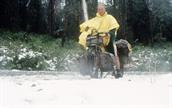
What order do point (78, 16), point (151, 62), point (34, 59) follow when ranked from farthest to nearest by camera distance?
point (78, 16)
point (151, 62)
point (34, 59)

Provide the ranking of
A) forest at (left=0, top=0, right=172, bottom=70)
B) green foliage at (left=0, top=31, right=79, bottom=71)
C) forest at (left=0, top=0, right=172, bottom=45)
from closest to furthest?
green foliage at (left=0, top=31, right=79, bottom=71) → forest at (left=0, top=0, right=172, bottom=70) → forest at (left=0, top=0, right=172, bottom=45)

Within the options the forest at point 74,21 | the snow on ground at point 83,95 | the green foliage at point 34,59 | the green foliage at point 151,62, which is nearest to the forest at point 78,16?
the forest at point 74,21

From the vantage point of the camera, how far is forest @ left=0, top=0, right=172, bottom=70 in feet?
97.9

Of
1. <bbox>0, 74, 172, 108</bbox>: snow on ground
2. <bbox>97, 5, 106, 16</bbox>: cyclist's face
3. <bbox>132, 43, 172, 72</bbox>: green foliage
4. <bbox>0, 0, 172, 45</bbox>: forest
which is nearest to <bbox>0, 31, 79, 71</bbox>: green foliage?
<bbox>132, 43, 172, 72</bbox>: green foliage

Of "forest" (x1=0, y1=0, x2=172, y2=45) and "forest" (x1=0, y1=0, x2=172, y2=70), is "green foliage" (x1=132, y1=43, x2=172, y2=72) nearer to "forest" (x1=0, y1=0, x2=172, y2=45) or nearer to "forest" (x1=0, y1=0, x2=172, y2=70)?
"forest" (x1=0, y1=0, x2=172, y2=70)

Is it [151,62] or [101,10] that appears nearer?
[101,10]

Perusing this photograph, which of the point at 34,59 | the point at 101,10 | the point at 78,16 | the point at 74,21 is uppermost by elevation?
the point at 78,16

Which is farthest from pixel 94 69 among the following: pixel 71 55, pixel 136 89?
pixel 71 55

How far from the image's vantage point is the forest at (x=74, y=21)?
97.9ft

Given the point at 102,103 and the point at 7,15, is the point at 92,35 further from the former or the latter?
the point at 7,15

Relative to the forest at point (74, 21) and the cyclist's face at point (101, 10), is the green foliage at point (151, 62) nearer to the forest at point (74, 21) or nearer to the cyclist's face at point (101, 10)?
the forest at point (74, 21)

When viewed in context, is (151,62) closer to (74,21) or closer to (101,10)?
(101,10)

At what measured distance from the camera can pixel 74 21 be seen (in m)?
36.7

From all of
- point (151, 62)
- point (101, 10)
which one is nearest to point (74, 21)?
point (151, 62)
